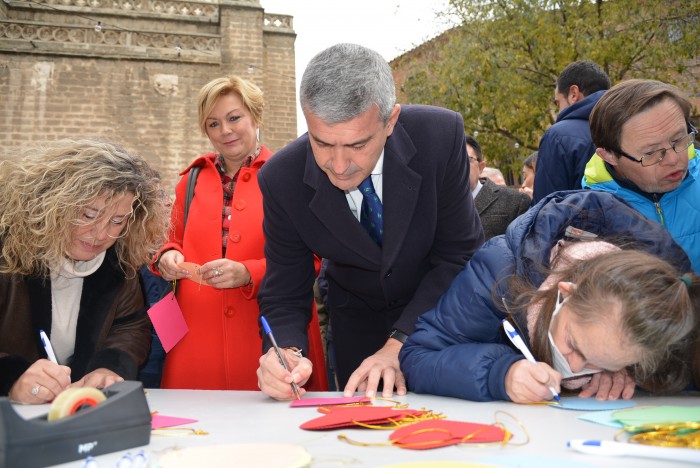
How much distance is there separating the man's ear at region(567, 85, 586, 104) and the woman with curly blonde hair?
9.52 ft

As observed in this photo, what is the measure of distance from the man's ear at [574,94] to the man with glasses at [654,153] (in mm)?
1652

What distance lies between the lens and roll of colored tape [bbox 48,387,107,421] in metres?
1.39

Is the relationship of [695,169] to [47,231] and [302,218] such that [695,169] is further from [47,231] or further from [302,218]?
[47,231]

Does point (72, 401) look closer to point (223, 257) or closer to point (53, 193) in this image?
point (53, 193)

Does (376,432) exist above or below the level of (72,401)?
below

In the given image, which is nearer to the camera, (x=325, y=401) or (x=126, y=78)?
(x=325, y=401)

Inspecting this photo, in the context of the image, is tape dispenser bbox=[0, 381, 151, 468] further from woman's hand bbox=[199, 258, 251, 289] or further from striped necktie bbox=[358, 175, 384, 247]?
woman's hand bbox=[199, 258, 251, 289]

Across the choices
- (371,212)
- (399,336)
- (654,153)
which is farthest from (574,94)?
(399,336)

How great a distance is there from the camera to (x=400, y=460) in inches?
51.0

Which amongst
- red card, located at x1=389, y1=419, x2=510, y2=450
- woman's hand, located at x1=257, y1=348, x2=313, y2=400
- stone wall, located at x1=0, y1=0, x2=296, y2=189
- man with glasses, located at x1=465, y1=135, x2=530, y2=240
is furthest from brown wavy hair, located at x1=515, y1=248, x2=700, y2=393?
stone wall, located at x1=0, y1=0, x2=296, y2=189

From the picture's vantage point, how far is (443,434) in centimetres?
147

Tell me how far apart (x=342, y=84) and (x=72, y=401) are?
1150mm

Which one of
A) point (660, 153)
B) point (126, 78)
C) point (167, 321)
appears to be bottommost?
point (167, 321)

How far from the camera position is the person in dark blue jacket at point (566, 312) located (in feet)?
5.66
